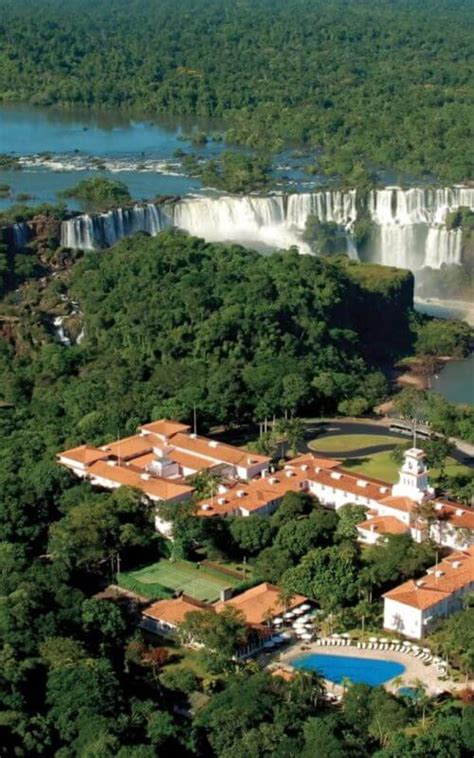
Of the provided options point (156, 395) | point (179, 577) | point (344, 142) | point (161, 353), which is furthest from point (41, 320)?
point (344, 142)

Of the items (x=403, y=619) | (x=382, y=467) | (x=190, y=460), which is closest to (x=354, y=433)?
(x=382, y=467)

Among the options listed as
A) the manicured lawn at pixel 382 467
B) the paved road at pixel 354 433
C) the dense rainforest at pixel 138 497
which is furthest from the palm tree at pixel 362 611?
the paved road at pixel 354 433

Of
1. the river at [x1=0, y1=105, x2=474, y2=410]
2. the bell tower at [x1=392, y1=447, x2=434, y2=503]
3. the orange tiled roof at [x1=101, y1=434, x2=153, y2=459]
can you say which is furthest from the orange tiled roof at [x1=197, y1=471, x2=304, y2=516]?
the river at [x1=0, y1=105, x2=474, y2=410]

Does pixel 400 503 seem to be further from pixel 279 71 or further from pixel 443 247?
pixel 279 71

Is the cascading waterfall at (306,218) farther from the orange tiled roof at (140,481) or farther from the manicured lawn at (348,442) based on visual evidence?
the orange tiled roof at (140,481)

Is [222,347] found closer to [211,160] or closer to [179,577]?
[179,577]

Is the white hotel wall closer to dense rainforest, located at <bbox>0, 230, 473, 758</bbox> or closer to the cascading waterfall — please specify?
dense rainforest, located at <bbox>0, 230, 473, 758</bbox>
